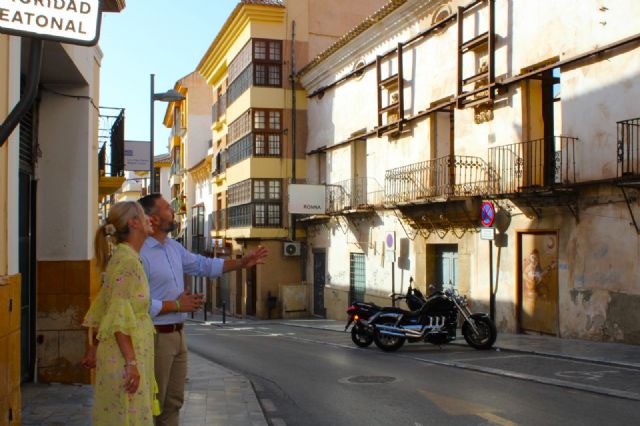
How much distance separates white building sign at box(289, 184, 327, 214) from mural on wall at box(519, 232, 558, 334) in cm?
1257

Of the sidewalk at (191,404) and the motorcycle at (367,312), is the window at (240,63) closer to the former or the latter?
the motorcycle at (367,312)

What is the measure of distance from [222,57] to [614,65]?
27292 mm

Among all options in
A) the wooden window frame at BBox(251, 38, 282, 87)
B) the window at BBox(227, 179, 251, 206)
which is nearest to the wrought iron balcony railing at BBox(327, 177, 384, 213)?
the window at BBox(227, 179, 251, 206)

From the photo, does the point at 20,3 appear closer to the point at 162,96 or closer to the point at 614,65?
the point at 162,96

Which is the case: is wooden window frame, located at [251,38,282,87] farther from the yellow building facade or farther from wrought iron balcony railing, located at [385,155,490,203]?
wrought iron balcony railing, located at [385,155,490,203]

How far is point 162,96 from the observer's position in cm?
1529

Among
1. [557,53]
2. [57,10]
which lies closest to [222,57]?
[557,53]

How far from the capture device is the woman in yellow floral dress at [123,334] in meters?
4.54

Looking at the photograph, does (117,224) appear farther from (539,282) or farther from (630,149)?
(539,282)

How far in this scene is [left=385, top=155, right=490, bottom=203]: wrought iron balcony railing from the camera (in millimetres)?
18247

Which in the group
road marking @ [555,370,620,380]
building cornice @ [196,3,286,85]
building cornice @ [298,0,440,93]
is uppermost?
building cornice @ [196,3,286,85]

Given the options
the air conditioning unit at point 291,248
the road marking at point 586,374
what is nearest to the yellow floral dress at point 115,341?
the road marking at point 586,374

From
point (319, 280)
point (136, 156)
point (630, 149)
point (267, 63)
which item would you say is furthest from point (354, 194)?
point (630, 149)

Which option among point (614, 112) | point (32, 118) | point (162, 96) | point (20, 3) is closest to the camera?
point (20, 3)
